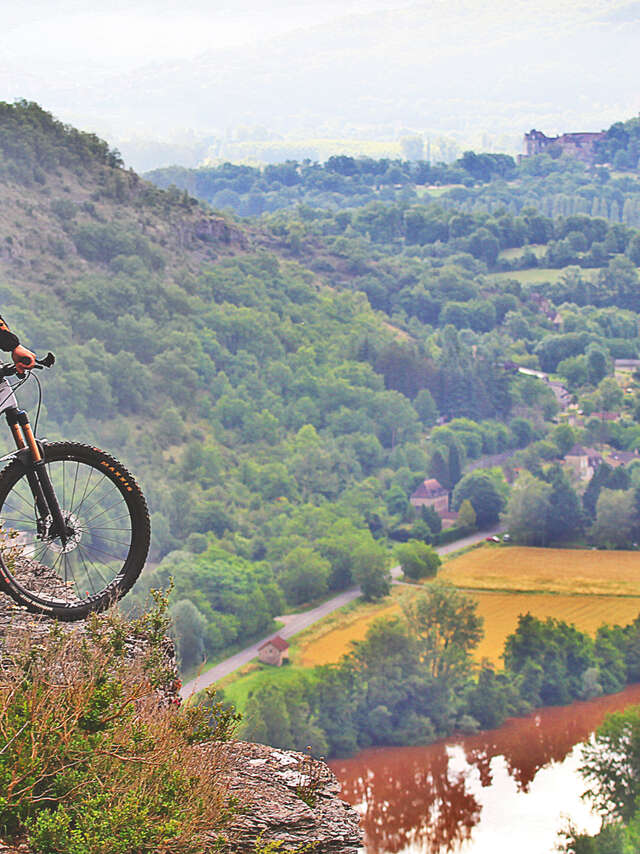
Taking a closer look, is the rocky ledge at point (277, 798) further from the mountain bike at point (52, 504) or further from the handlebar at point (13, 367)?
the handlebar at point (13, 367)

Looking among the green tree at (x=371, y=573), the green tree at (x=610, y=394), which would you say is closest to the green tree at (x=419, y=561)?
the green tree at (x=371, y=573)

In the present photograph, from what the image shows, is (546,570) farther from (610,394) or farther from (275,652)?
(610,394)

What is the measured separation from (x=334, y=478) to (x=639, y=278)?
3801cm

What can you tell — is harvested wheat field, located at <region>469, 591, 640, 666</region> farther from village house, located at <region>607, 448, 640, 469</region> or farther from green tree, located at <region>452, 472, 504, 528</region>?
village house, located at <region>607, 448, 640, 469</region>

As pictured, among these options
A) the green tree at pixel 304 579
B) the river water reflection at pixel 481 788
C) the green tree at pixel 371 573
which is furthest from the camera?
the green tree at pixel 371 573

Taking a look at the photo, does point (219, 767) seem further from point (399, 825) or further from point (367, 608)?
point (367, 608)

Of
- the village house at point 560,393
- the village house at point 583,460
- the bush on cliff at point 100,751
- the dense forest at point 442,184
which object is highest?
the bush on cliff at point 100,751

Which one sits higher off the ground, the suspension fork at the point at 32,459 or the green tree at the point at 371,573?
the suspension fork at the point at 32,459

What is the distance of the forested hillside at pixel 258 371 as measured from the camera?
4281cm

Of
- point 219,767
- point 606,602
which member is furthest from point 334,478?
point 219,767

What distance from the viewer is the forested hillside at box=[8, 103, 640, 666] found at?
42.8m

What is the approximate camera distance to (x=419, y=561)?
42.1 metres

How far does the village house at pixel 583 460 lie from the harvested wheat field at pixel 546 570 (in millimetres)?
7305

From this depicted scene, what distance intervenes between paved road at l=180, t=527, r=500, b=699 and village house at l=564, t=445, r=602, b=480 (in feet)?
27.6
